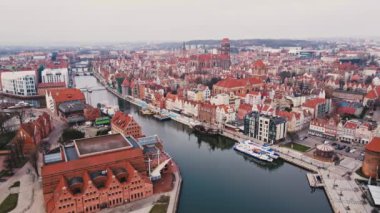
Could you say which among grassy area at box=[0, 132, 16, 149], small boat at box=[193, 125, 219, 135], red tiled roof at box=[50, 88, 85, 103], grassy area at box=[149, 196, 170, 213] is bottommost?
grassy area at box=[149, 196, 170, 213]

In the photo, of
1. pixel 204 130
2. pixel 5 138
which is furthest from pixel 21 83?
pixel 204 130

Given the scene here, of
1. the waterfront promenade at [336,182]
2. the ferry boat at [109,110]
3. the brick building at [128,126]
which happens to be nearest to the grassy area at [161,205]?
the waterfront promenade at [336,182]

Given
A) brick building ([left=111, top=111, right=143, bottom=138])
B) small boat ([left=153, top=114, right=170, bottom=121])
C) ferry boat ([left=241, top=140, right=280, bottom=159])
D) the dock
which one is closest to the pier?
the dock

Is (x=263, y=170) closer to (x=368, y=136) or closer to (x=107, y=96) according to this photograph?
(x=368, y=136)

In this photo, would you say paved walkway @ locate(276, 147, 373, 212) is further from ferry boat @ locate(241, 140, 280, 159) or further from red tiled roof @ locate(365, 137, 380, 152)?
red tiled roof @ locate(365, 137, 380, 152)

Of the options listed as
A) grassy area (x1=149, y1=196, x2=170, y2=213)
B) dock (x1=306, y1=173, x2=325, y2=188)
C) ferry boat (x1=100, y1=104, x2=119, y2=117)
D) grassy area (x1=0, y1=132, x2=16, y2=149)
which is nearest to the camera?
grassy area (x1=149, y1=196, x2=170, y2=213)

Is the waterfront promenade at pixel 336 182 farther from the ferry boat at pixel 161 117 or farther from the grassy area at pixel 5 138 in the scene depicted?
the grassy area at pixel 5 138

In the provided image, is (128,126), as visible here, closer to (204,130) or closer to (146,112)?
(204,130)
